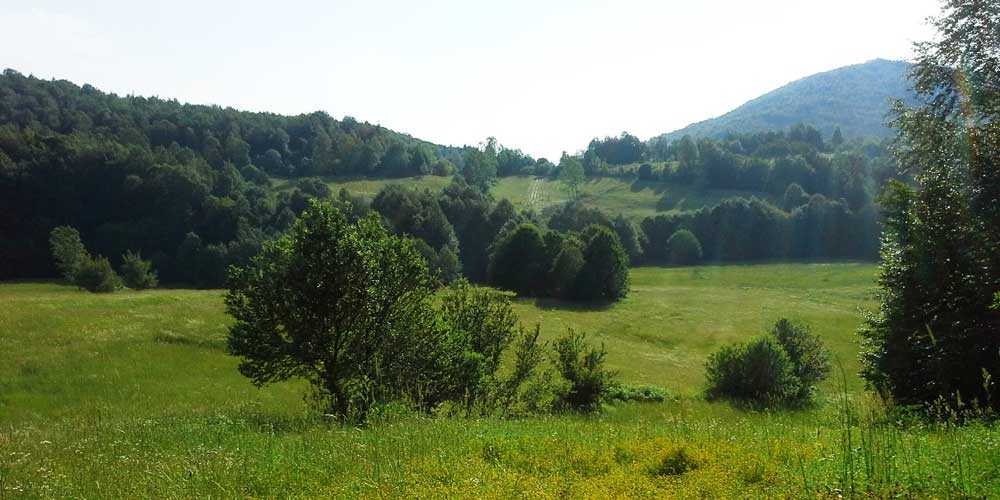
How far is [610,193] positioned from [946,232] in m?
162

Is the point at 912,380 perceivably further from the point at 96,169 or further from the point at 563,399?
the point at 96,169

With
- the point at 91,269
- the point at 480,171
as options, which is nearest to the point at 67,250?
the point at 91,269

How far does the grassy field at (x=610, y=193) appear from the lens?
154 meters

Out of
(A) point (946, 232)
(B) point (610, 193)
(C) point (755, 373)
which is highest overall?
(B) point (610, 193)

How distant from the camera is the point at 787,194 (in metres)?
152

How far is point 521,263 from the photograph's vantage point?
279 ft

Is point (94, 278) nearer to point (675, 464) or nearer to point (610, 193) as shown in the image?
point (675, 464)

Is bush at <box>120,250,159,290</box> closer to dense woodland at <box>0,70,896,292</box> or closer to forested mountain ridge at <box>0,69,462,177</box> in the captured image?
dense woodland at <box>0,70,896,292</box>

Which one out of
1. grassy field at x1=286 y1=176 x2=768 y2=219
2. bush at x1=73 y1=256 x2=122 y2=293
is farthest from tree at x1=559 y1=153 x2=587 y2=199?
bush at x1=73 y1=256 x2=122 y2=293

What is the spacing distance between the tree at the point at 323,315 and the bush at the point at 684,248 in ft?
365

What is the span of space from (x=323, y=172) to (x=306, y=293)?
159928 millimetres

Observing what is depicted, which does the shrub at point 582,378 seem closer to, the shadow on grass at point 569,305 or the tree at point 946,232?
Result: the tree at point 946,232

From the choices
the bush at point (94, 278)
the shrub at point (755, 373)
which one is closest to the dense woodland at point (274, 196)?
the bush at point (94, 278)

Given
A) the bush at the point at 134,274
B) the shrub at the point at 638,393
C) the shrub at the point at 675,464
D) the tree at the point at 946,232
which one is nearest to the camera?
the shrub at the point at 675,464
